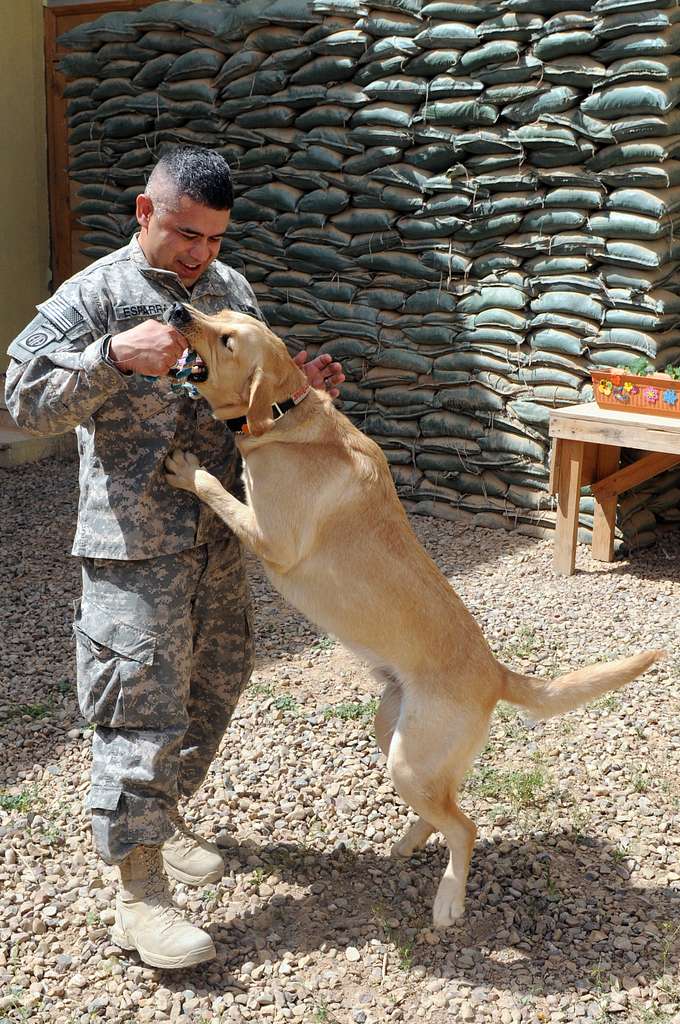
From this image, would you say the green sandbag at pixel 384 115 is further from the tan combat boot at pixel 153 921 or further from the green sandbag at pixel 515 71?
the tan combat boot at pixel 153 921

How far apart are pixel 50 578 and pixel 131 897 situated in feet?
11.3

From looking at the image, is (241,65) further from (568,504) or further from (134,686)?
(134,686)

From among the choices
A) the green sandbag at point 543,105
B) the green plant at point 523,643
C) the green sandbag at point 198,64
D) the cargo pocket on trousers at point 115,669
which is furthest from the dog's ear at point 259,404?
the green sandbag at point 198,64

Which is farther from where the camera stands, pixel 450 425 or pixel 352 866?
pixel 450 425

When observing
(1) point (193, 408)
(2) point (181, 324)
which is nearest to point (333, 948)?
(1) point (193, 408)

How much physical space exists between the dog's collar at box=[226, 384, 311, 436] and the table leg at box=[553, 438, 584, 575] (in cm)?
330

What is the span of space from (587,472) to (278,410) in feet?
11.7

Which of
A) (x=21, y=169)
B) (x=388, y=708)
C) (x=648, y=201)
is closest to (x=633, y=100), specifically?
(x=648, y=201)

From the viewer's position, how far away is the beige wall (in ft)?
29.7

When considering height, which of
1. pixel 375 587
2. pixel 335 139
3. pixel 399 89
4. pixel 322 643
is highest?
pixel 399 89

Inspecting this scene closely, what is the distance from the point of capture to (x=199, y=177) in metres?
2.66

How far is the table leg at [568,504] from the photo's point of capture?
240 inches

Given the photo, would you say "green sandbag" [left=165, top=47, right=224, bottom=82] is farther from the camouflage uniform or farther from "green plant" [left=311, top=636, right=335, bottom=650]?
the camouflage uniform

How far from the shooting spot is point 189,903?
3168 millimetres
